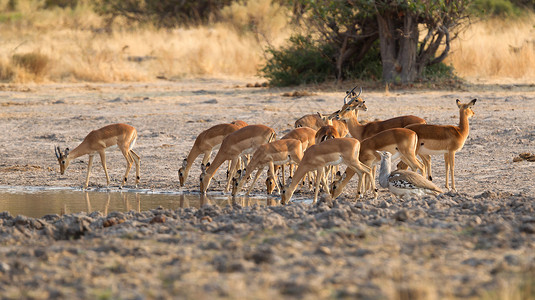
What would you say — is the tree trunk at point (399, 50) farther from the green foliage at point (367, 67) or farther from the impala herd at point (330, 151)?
the impala herd at point (330, 151)

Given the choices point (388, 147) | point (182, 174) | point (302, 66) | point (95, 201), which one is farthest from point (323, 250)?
point (302, 66)

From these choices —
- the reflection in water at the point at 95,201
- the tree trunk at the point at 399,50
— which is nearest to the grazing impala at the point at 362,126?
the reflection in water at the point at 95,201

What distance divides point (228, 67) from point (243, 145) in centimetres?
1391

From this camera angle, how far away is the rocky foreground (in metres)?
4.41

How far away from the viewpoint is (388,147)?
9.20 m

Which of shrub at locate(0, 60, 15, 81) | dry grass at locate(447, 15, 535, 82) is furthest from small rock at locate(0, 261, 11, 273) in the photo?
A: shrub at locate(0, 60, 15, 81)

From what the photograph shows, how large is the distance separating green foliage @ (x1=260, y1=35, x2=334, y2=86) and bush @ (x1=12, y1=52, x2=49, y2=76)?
5.98m

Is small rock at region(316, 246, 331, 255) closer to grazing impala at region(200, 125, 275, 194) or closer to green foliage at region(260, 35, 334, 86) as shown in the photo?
grazing impala at region(200, 125, 275, 194)

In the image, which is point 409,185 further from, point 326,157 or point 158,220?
point 158,220

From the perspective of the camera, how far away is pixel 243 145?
9828 millimetres

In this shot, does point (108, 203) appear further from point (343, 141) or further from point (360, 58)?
point (360, 58)

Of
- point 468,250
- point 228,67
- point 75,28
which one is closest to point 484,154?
point 468,250

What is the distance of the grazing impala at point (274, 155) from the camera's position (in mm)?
9211

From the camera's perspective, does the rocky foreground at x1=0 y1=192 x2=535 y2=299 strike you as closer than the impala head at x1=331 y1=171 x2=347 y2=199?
Yes
